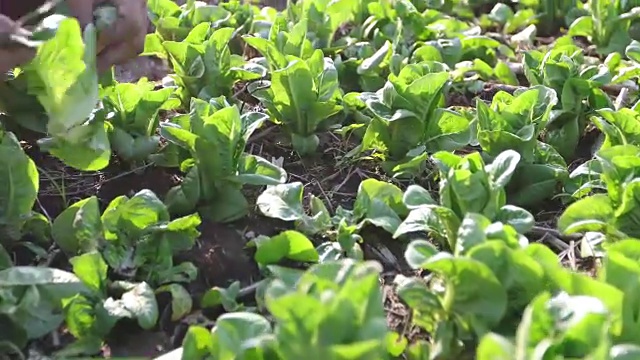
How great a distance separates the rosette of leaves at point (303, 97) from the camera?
5.87 ft

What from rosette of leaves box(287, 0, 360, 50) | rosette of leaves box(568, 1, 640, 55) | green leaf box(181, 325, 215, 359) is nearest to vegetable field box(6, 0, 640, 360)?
green leaf box(181, 325, 215, 359)

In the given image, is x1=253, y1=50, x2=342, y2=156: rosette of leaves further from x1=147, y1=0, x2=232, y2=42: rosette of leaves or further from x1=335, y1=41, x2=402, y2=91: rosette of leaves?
x1=147, y1=0, x2=232, y2=42: rosette of leaves

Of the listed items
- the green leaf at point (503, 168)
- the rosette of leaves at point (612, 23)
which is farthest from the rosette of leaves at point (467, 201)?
the rosette of leaves at point (612, 23)

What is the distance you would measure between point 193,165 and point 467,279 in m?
0.71

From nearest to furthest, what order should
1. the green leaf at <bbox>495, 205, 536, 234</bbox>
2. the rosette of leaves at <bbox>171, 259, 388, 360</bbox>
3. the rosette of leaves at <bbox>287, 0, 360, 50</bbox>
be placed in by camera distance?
the rosette of leaves at <bbox>171, 259, 388, 360</bbox> → the green leaf at <bbox>495, 205, 536, 234</bbox> → the rosette of leaves at <bbox>287, 0, 360, 50</bbox>

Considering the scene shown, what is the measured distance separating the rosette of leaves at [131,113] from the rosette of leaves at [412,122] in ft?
1.55

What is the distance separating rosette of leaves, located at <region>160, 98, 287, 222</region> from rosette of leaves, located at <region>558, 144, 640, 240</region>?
1.86 feet

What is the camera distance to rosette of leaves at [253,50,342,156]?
5.87 feet

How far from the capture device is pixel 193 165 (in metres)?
1.66

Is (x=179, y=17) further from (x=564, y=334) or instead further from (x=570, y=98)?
(x=564, y=334)

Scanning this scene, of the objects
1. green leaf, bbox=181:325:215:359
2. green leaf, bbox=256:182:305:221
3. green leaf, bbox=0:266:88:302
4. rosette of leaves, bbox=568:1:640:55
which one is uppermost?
green leaf, bbox=0:266:88:302

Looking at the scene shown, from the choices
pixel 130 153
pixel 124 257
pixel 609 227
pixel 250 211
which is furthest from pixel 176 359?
pixel 609 227

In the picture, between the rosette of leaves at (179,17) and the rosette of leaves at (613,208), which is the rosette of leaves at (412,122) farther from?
the rosette of leaves at (179,17)

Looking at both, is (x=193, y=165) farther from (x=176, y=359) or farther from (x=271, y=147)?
(x=176, y=359)
